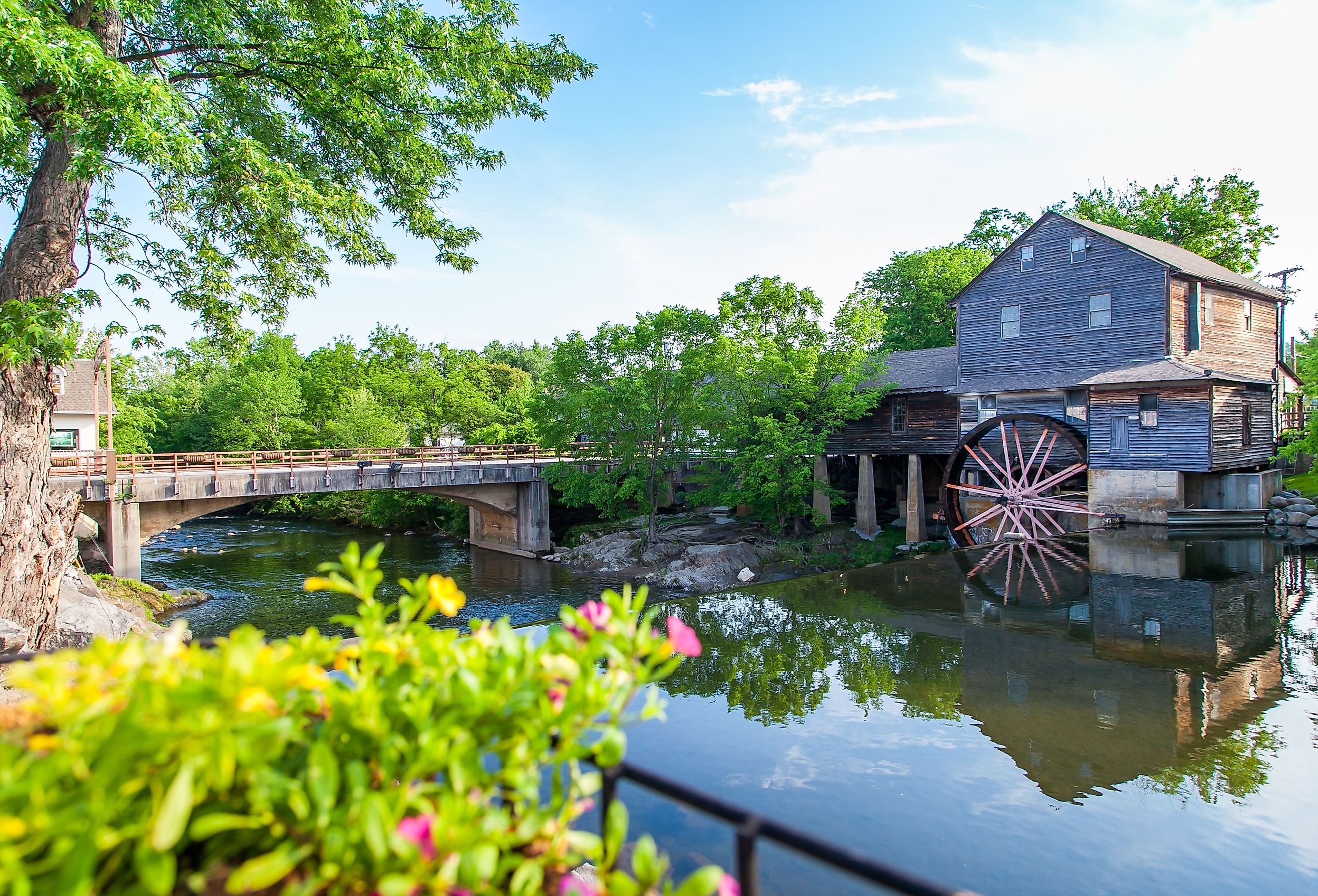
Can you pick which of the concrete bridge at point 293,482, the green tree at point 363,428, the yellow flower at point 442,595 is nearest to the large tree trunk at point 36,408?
the yellow flower at point 442,595

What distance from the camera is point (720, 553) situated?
24.0 meters

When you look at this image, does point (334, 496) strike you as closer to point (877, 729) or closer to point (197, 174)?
point (197, 174)

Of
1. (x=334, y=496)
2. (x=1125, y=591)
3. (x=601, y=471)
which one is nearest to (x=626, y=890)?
(x=1125, y=591)

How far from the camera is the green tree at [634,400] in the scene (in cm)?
2553

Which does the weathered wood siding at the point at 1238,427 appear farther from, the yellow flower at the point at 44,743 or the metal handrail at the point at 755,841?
the yellow flower at the point at 44,743

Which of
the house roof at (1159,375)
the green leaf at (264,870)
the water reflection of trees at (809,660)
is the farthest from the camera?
the house roof at (1159,375)

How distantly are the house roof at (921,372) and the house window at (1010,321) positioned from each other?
8.08ft

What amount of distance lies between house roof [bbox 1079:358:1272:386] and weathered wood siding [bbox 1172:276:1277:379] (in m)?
0.65

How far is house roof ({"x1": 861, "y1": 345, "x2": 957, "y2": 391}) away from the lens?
26516mm

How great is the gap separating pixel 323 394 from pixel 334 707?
50.1m

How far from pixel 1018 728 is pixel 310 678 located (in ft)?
27.7

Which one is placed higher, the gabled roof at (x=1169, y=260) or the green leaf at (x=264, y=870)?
the gabled roof at (x=1169, y=260)

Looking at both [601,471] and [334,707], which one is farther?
[601,471]

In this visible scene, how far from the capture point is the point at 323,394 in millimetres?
47219
